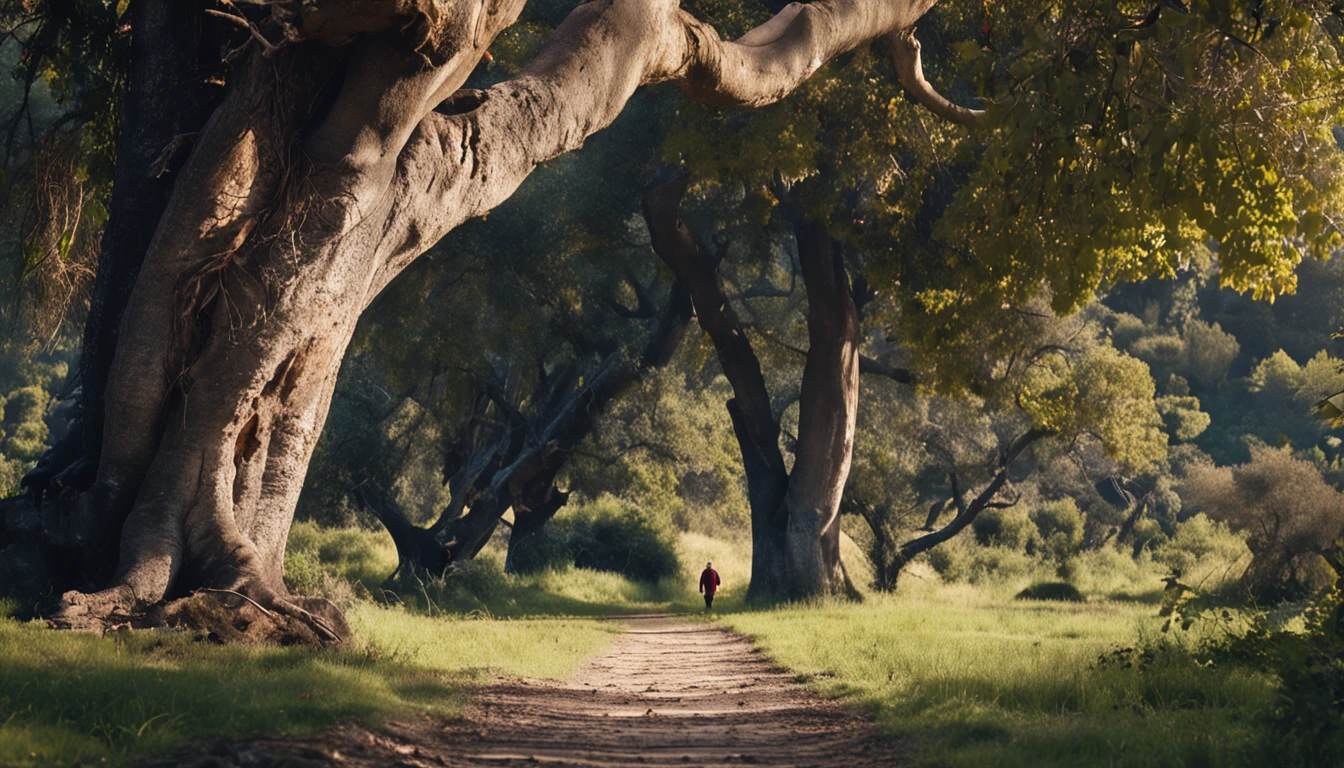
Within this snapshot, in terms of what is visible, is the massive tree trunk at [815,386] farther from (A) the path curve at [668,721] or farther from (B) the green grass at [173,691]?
(B) the green grass at [173,691]

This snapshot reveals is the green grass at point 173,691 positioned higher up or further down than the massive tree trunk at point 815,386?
further down

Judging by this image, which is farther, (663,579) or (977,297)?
(663,579)

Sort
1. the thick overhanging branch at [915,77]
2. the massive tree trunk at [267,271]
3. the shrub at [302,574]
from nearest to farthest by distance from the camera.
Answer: the massive tree trunk at [267,271]
the thick overhanging branch at [915,77]
the shrub at [302,574]

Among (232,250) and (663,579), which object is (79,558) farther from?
(663,579)

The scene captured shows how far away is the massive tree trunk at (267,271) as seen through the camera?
8516 mm

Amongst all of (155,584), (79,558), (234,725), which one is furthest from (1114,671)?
(79,558)

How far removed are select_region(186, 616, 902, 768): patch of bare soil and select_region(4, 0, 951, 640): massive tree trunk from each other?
2096mm

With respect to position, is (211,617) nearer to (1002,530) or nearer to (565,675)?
(565,675)

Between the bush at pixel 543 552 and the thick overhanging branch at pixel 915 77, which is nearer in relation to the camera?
the thick overhanging branch at pixel 915 77

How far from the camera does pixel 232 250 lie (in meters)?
8.67

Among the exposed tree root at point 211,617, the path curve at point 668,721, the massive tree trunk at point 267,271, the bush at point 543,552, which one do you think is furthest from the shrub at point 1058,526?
the exposed tree root at point 211,617

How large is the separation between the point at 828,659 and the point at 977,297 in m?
8.53

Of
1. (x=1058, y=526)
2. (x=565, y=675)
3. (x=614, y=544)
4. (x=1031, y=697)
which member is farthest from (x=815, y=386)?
(x=1058, y=526)

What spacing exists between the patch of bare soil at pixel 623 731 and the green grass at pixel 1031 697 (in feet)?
1.34
